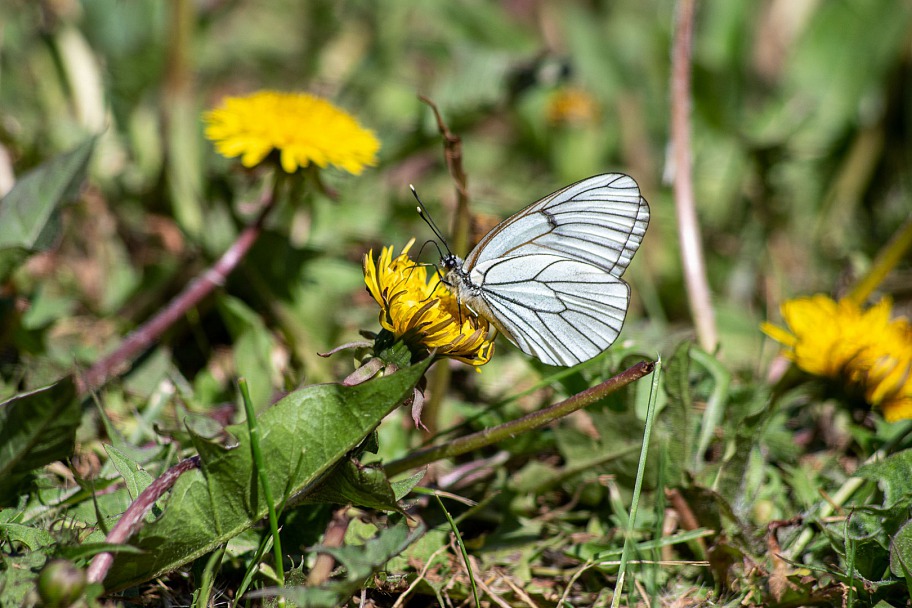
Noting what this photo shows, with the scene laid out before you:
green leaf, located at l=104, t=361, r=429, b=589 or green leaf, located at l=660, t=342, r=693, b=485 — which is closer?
green leaf, located at l=104, t=361, r=429, b=589

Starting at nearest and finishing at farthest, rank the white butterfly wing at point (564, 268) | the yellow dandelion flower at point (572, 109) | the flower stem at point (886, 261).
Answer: the white butterfly wing at point (564, 268) → the flower stem at point (886, 261) → the yellow dandelion flower at point (572, 109)

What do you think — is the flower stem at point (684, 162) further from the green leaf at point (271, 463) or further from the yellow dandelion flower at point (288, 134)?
the green leaf at point (271, 463)

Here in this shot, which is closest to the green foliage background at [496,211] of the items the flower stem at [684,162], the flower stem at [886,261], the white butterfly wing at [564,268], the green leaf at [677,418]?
the green leaf at [677,418]

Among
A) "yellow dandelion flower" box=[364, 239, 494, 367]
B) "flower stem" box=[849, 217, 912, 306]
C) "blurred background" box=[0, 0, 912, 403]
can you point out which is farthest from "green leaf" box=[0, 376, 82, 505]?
"flower stem" box=[849, 217, 912, 306]

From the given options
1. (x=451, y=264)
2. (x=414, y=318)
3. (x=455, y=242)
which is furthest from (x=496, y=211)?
(x=414, y=318)

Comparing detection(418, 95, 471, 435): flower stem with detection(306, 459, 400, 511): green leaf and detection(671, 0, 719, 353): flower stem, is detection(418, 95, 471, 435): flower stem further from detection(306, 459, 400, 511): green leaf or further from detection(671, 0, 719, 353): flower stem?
detection(671, 0, 719, 353): flower stem

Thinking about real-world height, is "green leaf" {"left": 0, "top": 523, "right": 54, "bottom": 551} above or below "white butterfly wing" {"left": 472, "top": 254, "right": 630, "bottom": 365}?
above

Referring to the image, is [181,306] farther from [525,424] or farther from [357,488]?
[525,424]
